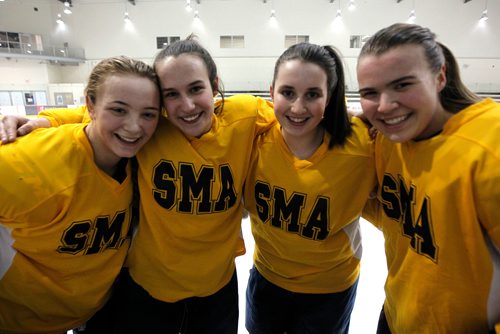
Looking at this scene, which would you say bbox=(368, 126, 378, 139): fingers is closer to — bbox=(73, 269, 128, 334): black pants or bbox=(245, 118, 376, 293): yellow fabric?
bbox=(245, 118, 376, 293): yellow fabric

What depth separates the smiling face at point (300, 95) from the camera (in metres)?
1.14

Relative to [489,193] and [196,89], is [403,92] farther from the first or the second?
[196,89]

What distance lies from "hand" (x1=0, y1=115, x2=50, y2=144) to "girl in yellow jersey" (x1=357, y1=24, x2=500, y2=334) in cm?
123

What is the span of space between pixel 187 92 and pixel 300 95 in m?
0.45

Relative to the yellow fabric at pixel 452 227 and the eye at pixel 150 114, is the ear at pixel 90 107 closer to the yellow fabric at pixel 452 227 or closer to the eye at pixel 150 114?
the eye at pixel 150 114

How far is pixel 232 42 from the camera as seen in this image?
13844mm

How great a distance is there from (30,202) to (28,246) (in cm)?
21

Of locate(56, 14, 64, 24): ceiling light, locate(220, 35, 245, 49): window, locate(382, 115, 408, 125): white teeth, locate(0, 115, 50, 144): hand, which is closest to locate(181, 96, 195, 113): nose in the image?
locate(0, 115, 50, 144): hand

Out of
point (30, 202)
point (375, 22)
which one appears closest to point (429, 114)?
Result: point (30, 202)

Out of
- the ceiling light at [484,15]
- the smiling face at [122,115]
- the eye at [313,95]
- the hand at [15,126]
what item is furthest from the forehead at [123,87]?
the ceiling light at [484,15]

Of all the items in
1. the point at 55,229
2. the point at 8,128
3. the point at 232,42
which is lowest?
the point at 55,229

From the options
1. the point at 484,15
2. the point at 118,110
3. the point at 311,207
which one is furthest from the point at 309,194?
the point at 484,15

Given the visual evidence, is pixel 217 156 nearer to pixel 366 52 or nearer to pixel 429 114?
pixel 366 52

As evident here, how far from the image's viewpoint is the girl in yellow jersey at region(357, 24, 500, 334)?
804 millimetres
